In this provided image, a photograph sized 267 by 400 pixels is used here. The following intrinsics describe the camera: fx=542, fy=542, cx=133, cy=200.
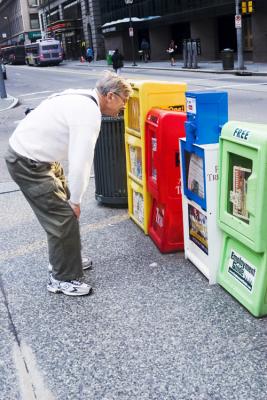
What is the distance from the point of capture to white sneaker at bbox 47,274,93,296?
4.08 metres

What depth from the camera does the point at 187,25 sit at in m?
44.2

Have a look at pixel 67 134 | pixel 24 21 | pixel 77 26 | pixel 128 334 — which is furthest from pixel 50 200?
pixel 24 21

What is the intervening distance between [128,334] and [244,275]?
0.88 m

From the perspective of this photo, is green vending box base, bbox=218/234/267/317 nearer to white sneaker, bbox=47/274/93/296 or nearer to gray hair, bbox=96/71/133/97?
white sneaker, bbox=47/274/93/296

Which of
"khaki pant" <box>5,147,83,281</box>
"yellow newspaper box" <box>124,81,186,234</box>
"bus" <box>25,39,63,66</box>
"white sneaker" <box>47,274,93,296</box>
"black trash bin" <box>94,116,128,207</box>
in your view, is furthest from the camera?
"bus" <box>25,39,63,66</box>

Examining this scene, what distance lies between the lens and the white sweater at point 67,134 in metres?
3.53

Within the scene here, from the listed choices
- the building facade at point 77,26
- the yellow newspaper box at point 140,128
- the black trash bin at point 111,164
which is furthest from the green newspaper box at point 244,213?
the building facade at point 77,26

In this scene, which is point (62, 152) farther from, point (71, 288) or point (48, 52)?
point (48, 52)

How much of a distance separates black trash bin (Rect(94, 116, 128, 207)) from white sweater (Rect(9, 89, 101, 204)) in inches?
83.1

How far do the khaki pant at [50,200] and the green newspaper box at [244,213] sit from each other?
1091mm

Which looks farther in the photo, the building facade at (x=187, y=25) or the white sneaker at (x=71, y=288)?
the building facade at (x=187, y=25)

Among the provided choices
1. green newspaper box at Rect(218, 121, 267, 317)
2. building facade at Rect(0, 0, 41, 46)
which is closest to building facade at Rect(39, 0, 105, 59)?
building facade at Rect(0, 0, 41, 46)

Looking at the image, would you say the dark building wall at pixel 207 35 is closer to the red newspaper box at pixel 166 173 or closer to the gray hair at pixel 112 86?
the red newspaper box at pixel 166 173

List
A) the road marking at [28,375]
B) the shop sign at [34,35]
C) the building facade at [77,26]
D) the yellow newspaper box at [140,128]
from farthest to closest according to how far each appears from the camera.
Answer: the shop sign at [34,35] → the building facade at [77,26] → the yellow newspaper box at [140,128] → the road marking at [28,375]
